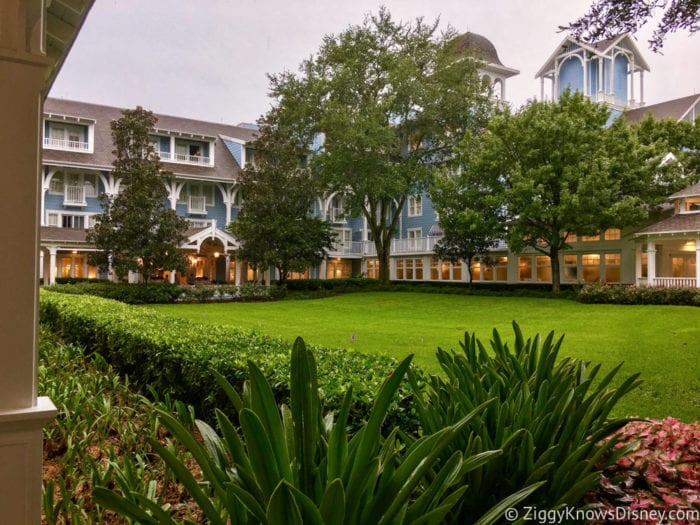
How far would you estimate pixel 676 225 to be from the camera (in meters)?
17.0

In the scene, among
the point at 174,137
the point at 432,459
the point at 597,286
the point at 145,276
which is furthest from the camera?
the point at 174,137

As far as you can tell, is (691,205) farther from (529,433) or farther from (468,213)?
(529,433)

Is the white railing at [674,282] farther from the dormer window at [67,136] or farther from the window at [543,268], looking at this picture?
the dormer window at [67,136]

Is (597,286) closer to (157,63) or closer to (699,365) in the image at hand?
(699,365)

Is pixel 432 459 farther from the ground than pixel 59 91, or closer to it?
closer to it

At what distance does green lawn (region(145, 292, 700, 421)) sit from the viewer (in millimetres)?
5816

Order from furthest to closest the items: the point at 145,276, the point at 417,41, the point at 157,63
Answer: the point at 417,41 < the point at 157,63 < the point at 145,276

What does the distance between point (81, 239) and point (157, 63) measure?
26.6 feet

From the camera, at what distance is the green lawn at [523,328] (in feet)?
19.1

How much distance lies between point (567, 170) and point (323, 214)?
51.6ft

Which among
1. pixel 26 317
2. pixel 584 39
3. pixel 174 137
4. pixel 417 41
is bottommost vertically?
pixel 26 317

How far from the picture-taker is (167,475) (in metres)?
2.60

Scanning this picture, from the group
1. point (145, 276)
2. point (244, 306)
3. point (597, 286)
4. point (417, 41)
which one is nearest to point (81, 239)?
point (145, 276)

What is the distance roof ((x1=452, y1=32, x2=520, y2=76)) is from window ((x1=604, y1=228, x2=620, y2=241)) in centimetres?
1036
